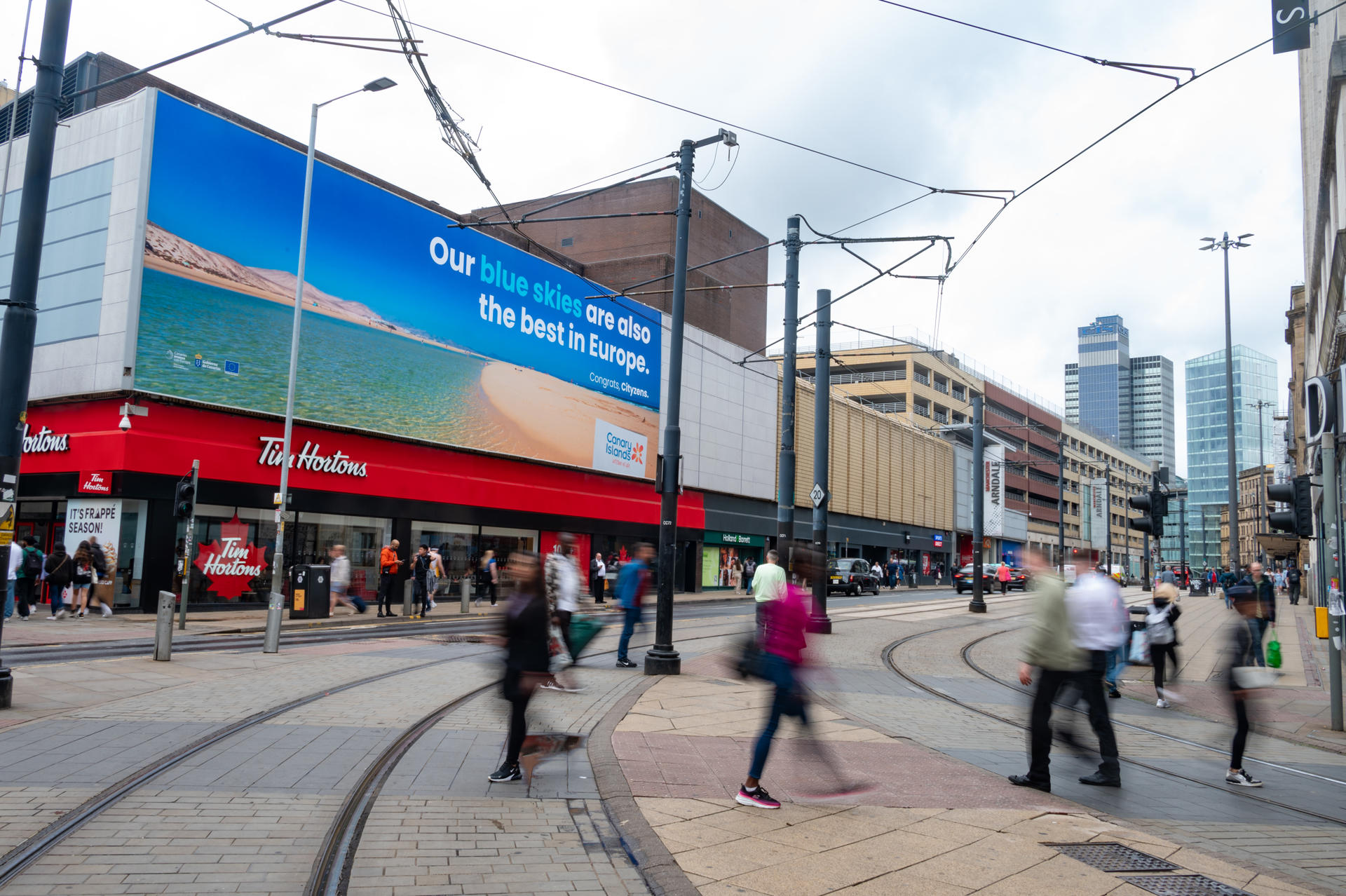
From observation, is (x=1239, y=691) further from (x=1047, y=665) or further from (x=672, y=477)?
(x=672, y=477)

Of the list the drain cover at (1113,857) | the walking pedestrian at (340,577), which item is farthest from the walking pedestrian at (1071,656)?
the walking pedestrian at (340,577)

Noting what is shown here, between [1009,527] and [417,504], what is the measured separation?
6787cm

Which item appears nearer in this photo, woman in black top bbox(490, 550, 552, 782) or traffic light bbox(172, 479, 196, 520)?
woman in black top bbox(490, 550, 552, 782)

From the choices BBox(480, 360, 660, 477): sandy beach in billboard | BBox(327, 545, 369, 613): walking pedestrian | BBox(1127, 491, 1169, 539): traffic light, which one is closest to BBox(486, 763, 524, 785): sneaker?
BBox(1127, 491, 1169, 539): traffic light

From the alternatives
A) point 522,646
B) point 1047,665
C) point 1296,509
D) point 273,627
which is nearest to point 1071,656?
point 1047,665

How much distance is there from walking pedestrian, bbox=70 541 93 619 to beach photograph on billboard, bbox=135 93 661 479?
13.3 ft

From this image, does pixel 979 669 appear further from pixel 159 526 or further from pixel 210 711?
pixel 159 526

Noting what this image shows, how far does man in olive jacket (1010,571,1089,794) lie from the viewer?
6.74 meters

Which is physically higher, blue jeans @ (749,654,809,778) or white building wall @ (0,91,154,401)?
white building wall @ (0,91,154,401)

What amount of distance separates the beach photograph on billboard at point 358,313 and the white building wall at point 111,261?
324mm

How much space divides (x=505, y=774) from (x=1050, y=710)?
12.7ft

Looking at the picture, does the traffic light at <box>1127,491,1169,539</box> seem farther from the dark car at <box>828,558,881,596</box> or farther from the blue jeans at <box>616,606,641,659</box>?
the dark car at <box>828,558,881,596</box>

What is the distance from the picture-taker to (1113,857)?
16.8ft

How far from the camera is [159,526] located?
2244cm
